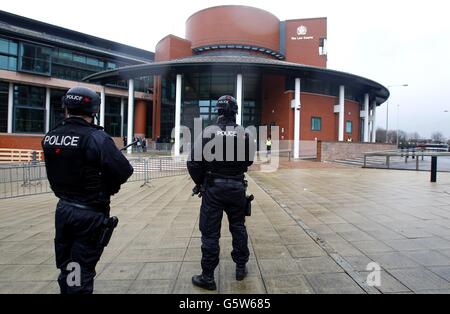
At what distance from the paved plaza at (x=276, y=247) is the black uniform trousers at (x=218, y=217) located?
1.03ft

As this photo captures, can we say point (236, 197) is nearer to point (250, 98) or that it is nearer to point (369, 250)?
point (369, 250)

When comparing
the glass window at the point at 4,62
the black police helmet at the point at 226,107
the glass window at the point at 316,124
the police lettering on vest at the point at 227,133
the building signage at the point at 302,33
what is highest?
the building signage at the point at 302,33

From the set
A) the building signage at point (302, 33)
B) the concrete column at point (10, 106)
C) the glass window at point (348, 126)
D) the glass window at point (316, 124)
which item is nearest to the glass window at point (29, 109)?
the concrete column at point (10, 106)

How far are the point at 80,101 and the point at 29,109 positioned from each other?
117 feet

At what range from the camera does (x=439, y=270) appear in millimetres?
3674

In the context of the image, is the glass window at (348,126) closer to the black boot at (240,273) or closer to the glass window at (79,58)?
the glass window at (79,58)

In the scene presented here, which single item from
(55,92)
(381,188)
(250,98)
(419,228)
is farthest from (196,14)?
(419,228)

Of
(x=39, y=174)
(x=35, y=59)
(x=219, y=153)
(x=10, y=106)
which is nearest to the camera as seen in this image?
(x=219, y=153)

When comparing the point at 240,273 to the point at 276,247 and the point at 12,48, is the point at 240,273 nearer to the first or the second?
the point at 276,247

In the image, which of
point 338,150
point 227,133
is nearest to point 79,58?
point 338,150

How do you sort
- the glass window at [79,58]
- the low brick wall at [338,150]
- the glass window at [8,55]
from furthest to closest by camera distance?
the glass window at [79,58], the glass window at [8,55], the low brick wall at [338,150]

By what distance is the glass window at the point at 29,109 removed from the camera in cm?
3183

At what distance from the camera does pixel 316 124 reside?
104 ft

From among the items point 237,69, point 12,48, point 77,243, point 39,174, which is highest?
point 12,48
